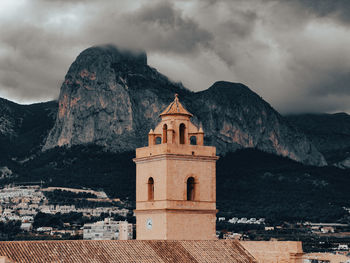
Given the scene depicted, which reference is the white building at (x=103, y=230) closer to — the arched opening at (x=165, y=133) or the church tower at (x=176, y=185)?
the arched opening at (x=165, y=133)

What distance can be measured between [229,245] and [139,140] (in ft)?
487

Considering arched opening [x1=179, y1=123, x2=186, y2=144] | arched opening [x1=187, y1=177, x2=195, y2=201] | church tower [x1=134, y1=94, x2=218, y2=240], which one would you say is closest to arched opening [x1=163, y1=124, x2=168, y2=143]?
church tower [x1=134, y1=94, x2=218, y2=240]

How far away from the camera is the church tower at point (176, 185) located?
137 feet

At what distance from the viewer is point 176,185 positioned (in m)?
41.9

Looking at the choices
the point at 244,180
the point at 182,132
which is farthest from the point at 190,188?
the point at 244,180

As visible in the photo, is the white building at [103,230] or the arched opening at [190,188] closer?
the arched opening at [190,188]

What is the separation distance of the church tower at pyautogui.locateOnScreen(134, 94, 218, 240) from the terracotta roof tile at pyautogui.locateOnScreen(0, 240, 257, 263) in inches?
70.7

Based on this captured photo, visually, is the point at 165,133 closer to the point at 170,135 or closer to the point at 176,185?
the point at 170,135

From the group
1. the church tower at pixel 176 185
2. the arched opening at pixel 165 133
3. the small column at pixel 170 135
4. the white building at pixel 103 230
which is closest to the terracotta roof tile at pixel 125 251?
the church tower at pixel 176 185

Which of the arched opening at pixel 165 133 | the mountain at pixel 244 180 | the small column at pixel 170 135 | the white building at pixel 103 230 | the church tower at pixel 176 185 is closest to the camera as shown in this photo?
the church tower at pixel 176 185

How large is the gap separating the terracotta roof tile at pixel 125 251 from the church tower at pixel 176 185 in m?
1.79

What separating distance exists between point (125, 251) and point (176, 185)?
557 centimetres

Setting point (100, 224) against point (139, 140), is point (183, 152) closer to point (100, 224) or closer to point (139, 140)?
point (100, 224)

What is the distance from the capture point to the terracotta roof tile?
35.0 m
